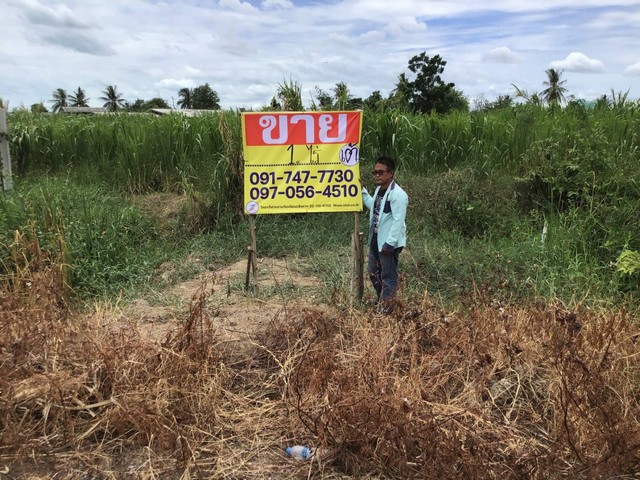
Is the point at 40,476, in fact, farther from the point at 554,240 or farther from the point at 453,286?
the point at 554,240

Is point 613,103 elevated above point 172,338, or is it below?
above

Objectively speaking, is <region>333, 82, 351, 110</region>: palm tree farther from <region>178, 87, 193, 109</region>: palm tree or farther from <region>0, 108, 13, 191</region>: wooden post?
<region>178, 87, 193, 109</region>: palm tree

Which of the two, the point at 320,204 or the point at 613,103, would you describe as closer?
the point at 320,204

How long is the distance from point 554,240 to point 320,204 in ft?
10.2

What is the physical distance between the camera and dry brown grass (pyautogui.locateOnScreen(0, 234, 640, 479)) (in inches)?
101

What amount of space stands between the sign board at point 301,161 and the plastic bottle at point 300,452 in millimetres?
2599

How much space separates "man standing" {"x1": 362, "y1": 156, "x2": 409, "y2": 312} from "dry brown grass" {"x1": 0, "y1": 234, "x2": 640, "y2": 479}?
3.20 feet

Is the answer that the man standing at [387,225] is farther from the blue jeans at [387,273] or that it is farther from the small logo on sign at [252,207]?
the small logo on sign at [252,207]

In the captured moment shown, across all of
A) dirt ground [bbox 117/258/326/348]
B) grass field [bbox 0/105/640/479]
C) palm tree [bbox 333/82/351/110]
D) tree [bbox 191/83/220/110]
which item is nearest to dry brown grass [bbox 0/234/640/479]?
grass field [bbox 0/105/640/479]

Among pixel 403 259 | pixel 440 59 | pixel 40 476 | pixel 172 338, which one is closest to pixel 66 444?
pixel 40 476

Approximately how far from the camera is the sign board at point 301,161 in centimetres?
477

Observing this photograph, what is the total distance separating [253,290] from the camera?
206 inches

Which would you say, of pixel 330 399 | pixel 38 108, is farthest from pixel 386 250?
pixel 38 108

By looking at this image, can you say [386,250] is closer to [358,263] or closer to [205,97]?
[358,263]
